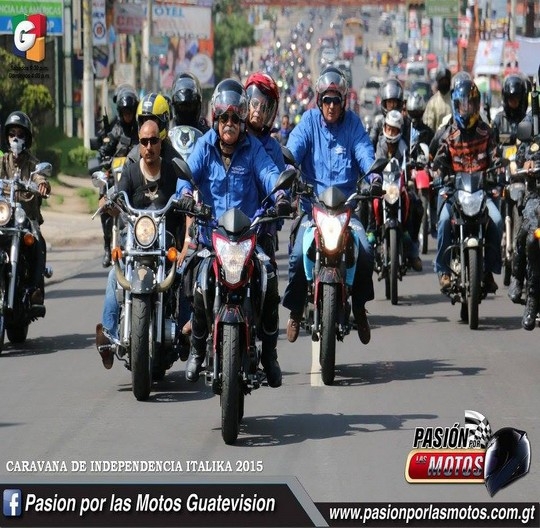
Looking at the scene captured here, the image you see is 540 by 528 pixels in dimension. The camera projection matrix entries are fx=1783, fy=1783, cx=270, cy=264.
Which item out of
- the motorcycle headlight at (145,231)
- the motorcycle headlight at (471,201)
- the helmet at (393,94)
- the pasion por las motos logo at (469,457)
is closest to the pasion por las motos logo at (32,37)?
the helmet at (393,94)

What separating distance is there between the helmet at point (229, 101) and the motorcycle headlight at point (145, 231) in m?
1.01

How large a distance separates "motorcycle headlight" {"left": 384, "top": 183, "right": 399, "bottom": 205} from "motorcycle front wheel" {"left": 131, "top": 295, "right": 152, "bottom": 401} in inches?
242

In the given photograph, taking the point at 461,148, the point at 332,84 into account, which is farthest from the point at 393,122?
the point at 332,84

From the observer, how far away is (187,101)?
46.6ft

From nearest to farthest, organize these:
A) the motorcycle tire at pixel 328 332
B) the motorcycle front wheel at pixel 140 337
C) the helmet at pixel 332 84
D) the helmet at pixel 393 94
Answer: the motorcycle front wheel at pixel 140 337 → the motorcycle tire at pixel 328 332 → the helmet at pixel 332 84 → the helmet at pixel 393 94

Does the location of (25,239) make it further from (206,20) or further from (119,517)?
(206,20)

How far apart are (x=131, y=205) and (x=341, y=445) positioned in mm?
2823

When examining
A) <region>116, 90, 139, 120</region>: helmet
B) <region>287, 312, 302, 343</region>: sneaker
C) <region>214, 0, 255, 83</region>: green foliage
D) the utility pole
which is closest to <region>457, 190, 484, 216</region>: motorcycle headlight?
<region>287, 312, 302, 343</region>: sneaker

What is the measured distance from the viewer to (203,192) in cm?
1069

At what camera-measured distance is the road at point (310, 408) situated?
892 centimetres

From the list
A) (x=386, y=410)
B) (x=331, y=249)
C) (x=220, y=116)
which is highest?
(x=220, y=116)

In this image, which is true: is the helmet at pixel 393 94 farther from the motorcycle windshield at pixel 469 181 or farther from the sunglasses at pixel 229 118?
the sunglasses at pixel 229 118

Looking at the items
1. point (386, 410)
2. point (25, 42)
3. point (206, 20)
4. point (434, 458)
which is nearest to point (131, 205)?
point (386, 410)

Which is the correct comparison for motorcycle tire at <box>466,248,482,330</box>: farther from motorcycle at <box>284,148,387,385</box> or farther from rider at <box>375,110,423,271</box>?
motorcycle at <box>284,148,387,385</box>
